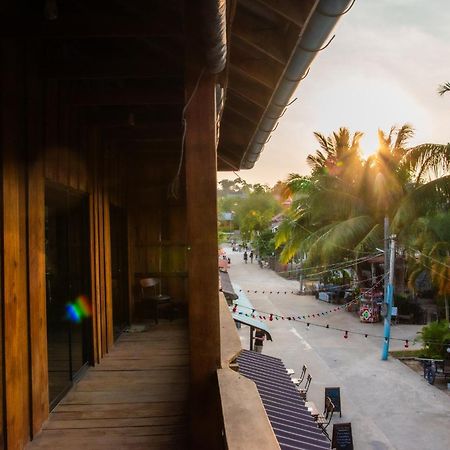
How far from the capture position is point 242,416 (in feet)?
6.28

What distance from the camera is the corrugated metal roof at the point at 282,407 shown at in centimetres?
357

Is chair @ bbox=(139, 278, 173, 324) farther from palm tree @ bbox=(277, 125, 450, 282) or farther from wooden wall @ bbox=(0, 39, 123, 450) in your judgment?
palm tree @ bbox=(277, 125, 450, 282)

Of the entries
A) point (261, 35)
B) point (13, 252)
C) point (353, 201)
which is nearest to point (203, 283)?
point (13, 252)

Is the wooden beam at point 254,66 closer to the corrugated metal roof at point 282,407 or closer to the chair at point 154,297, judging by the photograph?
the corrugated metal roof at point 282,407

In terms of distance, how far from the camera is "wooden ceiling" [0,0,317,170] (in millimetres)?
2982

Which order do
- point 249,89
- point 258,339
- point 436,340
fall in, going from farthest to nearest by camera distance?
point 436,340
point 258,339
point 249,89

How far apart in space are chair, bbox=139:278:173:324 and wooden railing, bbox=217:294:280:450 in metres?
4.93

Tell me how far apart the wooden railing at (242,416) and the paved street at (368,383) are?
820cm

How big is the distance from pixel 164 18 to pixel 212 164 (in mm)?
1248

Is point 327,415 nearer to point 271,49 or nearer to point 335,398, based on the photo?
point 335,398

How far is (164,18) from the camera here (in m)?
3.14

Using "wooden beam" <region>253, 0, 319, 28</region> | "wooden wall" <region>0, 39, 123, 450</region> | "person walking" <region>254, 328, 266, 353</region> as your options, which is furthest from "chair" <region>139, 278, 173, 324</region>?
"wooden beam" <region>253, 0, 319, 28</region>

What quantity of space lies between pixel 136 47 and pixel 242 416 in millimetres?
3475

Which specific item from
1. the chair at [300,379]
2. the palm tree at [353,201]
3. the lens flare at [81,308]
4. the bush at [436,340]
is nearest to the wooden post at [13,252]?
the lens flare at [81,308]
